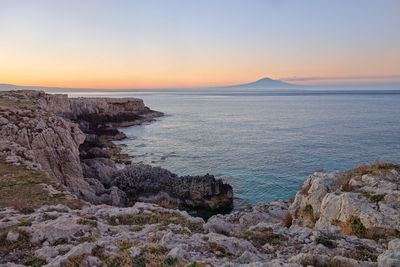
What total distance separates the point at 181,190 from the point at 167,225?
15333 mm

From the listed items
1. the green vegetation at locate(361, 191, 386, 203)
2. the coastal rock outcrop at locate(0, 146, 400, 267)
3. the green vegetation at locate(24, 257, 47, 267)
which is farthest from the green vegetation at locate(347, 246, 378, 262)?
the green vegetation at locate(24, 257, 47, 267)

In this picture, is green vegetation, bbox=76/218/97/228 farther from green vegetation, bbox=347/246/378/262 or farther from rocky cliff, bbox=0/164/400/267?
green vegetation, bbox=347/246/378/262

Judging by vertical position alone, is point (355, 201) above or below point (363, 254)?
above

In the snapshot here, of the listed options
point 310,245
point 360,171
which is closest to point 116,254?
point 310,245

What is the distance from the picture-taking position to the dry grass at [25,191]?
1152 cm

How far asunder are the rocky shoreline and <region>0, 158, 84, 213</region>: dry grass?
0.14 ft

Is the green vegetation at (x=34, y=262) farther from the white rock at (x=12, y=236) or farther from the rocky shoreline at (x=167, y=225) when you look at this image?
the white rock at (x=12, y=236)

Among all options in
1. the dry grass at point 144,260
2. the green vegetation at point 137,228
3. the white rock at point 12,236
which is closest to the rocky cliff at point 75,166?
the white rock at point 12,236

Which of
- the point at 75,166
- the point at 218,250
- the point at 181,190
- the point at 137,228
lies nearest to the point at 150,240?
the point at 137,228

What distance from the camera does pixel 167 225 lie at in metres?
10.5

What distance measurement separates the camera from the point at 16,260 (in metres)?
7.18

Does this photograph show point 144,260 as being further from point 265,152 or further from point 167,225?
point 265,152

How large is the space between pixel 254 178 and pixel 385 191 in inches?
778

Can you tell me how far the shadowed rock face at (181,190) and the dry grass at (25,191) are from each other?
10.9 metres
